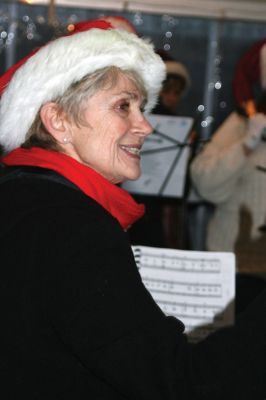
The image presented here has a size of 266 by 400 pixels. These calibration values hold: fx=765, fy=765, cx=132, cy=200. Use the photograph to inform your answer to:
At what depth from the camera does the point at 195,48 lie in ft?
18.6

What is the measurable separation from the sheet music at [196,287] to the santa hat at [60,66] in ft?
1.46

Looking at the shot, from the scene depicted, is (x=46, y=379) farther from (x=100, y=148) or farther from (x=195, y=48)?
(x=195, y=48)

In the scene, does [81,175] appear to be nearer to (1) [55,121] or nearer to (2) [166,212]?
(1) [55,121]

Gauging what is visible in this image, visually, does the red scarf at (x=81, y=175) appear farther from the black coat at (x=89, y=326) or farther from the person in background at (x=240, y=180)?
the person in background at (x=240, y=180)

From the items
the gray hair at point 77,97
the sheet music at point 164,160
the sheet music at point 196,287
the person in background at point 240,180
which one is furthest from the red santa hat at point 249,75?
the gray hair at point 77,97

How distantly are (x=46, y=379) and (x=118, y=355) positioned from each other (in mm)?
177

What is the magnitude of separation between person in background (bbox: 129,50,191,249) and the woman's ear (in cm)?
210

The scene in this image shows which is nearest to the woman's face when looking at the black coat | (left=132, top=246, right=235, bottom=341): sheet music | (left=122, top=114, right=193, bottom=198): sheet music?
the black coat

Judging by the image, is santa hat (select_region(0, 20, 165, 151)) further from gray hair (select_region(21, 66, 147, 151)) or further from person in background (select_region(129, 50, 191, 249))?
person in background (select_region(129, 50, 191, 249))

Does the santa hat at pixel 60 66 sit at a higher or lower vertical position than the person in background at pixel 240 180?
higher

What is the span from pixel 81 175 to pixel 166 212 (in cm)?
307

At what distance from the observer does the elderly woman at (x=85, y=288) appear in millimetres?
1142

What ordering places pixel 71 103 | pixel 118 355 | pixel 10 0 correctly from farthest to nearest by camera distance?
pixel 10 0
pixel 71 103
pixel 118 355

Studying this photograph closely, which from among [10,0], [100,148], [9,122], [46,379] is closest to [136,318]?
[46,379]
